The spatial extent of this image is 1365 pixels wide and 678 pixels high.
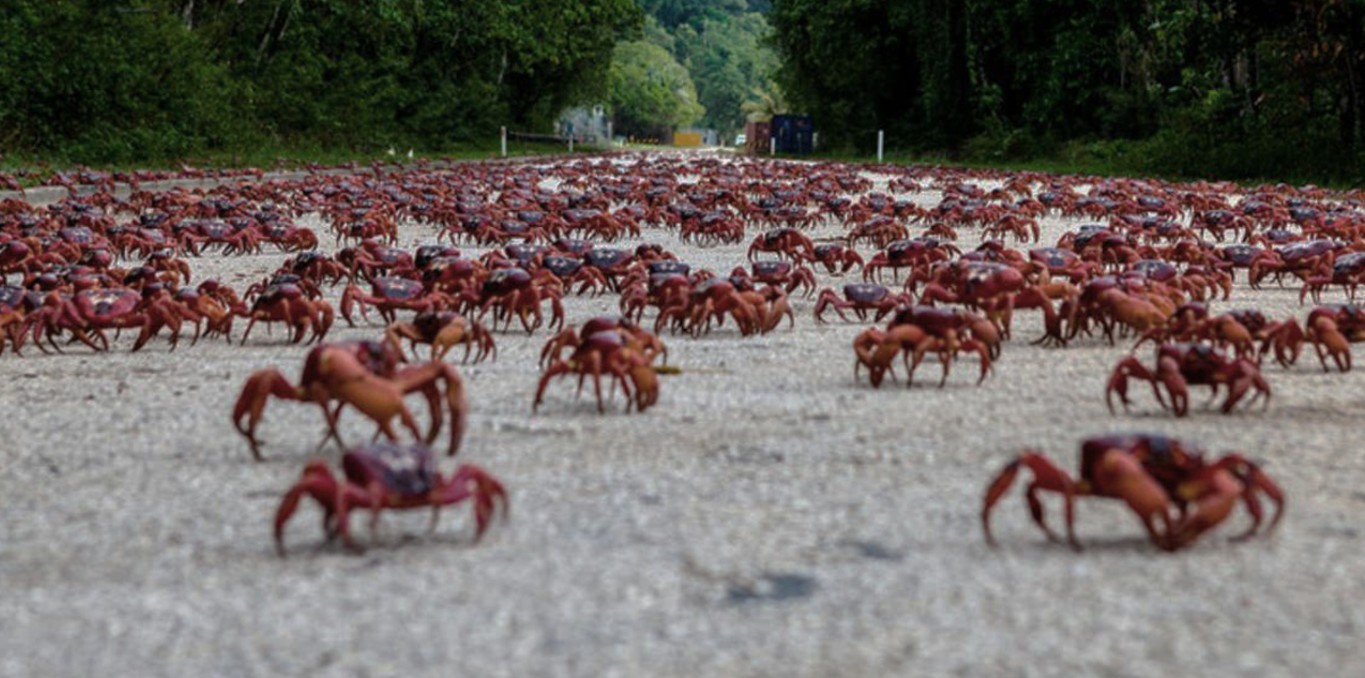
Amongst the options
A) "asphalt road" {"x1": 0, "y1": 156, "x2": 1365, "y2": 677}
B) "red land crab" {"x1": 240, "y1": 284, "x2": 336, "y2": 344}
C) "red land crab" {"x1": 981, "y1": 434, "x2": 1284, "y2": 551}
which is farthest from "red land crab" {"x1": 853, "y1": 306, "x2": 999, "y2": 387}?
"red land crab" {"x1": 240, "y1": 284, "x2": 336, "y2": 344}

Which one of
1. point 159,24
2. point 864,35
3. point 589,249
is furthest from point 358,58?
point 589,249

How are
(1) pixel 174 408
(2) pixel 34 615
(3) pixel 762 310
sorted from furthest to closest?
(3) pixel 762 310 < (1) pixel 174 408 < (2) pixel 34 615

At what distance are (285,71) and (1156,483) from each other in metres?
39.3

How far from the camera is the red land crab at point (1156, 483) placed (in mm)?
2980

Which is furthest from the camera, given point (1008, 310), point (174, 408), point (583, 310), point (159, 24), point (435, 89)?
point (435, 89)

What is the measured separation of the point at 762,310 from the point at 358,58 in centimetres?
4190

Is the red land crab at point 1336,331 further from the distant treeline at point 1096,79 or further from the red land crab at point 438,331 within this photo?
the distant treeline at point 1096,79

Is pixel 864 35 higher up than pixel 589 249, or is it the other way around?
pixel 864 35

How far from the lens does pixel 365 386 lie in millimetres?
3764

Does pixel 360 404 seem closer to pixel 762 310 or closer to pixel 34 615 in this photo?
pixel 34 615

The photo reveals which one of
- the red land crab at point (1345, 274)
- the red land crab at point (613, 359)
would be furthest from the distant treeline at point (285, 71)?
the red land crab at point (613, 359)

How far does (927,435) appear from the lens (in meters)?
4.47

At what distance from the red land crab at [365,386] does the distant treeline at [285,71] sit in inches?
878

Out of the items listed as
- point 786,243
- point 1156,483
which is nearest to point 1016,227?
point 786,243
